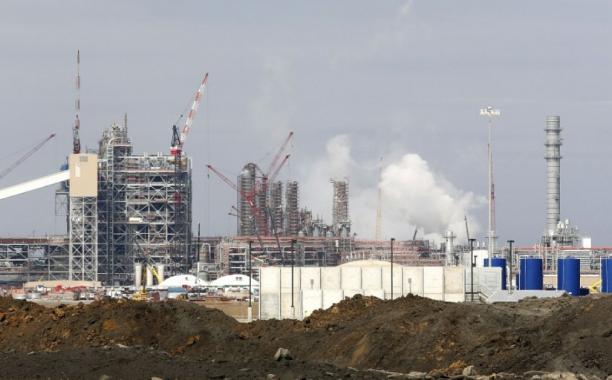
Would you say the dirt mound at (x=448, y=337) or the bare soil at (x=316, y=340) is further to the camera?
the dirt mound at (x=448, y=337)

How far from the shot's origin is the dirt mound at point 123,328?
59750 mm

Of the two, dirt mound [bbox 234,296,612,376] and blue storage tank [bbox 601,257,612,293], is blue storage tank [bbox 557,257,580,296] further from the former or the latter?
dirt mound [bbox 234,296,612,376]

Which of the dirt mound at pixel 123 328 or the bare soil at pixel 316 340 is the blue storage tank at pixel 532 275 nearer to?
the bare soil at pixel 316 340

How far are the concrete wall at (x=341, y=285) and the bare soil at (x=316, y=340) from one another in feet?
131

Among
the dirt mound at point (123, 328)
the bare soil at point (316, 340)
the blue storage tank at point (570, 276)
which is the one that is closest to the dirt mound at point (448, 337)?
the bare soil at point (316, 340)

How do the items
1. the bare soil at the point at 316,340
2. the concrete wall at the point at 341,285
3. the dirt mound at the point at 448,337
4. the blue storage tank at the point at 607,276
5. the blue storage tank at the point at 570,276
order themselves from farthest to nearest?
the blue storage tank at the point at 607,276, the blue storage tank at the point at 570,276, the concrete wall at the point at 341,285, the dirt mound at the point at 448,337, the bare soil at the point at 316,340

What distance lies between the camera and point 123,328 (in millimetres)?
60719

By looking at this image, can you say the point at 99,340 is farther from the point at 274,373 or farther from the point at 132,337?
the point at 274,373

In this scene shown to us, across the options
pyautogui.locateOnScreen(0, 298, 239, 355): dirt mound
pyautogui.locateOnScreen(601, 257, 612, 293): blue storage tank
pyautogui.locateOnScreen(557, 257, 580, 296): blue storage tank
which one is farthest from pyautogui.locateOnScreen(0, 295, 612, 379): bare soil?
pyautogui.locateOnScreen(601, 257, 612, 293): blue storage tank

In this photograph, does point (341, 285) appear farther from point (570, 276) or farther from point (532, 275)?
point (570, 276)

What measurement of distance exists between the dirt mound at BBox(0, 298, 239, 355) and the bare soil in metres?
0.06

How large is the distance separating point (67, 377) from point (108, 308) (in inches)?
948

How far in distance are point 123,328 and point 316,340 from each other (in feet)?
29.6

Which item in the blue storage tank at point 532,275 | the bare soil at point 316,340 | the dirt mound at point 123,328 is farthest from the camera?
the blue storage tank at point 532,275
